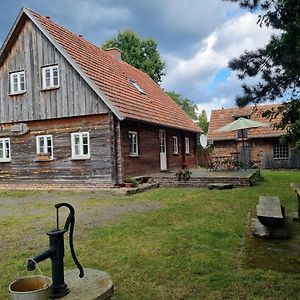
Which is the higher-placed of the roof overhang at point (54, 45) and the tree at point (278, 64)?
the roof overhang at point (54, 45)

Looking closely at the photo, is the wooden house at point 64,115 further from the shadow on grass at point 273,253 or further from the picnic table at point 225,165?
the shadow on grass at point 273,253

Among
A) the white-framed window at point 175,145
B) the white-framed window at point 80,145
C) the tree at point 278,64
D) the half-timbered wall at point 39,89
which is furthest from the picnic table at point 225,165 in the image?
the tree at point 278,64

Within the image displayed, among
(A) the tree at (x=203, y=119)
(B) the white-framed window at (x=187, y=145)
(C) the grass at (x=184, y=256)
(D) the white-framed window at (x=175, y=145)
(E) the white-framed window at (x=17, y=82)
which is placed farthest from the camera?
(A) the tree at (x=203, y=119)

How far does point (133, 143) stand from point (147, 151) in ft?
4.81

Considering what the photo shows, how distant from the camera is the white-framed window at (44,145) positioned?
16.7m

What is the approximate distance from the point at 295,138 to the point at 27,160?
14.9 metres

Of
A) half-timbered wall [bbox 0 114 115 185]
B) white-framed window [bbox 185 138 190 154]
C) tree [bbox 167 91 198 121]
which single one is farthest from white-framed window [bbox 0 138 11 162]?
tree [bbox 167 91 198 121]

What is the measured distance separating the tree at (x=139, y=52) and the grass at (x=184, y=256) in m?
32.9

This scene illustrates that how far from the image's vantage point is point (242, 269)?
15.6 ft

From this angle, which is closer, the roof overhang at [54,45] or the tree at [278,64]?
the tree at [278,64]

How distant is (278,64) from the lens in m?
4.40

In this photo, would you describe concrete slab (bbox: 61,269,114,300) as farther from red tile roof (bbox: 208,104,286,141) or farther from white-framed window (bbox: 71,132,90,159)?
red tile roof (bbox: 208,104,286,141)

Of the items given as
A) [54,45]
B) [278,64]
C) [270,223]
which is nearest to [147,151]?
[54,45]

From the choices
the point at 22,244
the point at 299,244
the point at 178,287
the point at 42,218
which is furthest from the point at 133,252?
the point at 42,218
